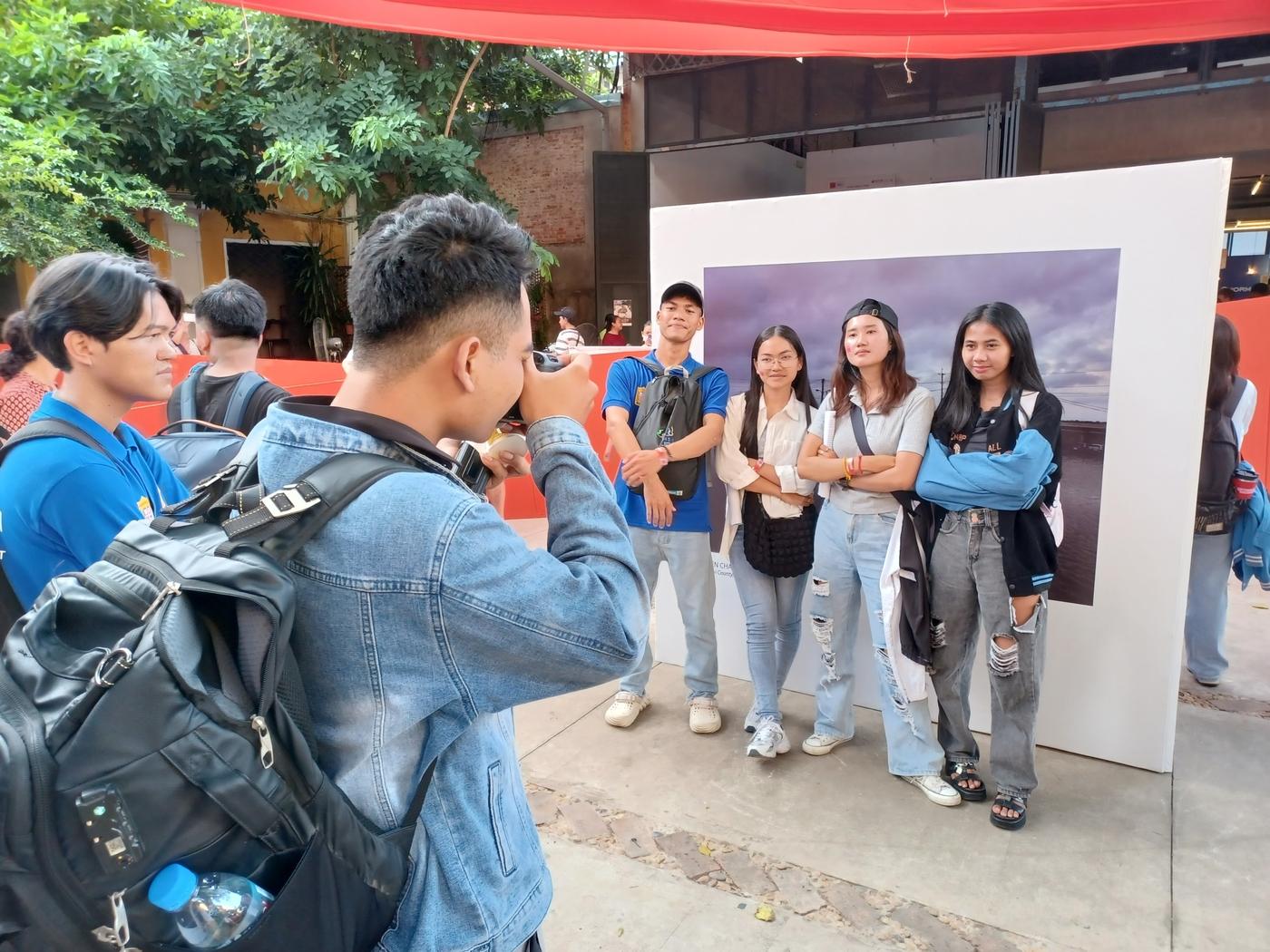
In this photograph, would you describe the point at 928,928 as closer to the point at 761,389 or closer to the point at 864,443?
the point at 864,443

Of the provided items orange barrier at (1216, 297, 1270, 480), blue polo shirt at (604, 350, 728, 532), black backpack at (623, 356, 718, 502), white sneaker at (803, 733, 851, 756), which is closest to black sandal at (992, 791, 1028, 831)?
white sneaker at (803, 733, 851, 756)

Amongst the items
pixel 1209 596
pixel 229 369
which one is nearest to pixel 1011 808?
pixel 1209 596

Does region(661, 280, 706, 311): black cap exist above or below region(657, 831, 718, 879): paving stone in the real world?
above

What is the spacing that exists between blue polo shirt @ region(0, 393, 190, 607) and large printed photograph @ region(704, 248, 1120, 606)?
2.67 metres

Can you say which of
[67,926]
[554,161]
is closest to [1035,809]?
[67,926]

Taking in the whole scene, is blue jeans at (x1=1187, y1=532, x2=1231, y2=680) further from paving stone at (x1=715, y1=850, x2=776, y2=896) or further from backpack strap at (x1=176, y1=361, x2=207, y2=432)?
backpack strap at (x1=176, y1=361, x2=207, y2=432)

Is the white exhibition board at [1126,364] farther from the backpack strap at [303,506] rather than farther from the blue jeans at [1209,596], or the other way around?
the backpack strap at [303,506]

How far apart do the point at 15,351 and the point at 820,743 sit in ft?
11.5

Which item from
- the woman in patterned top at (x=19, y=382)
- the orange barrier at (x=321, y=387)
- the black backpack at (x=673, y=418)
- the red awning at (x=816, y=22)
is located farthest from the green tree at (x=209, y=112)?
the black backpack at (x=673, y=418)

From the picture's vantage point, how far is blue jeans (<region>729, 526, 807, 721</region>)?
11.0 feet

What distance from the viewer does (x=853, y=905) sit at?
246cm

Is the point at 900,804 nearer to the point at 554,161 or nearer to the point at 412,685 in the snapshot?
the point at 412,685

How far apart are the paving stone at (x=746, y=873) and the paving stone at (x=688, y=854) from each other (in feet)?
0.13

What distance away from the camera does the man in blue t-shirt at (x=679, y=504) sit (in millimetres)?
3346
